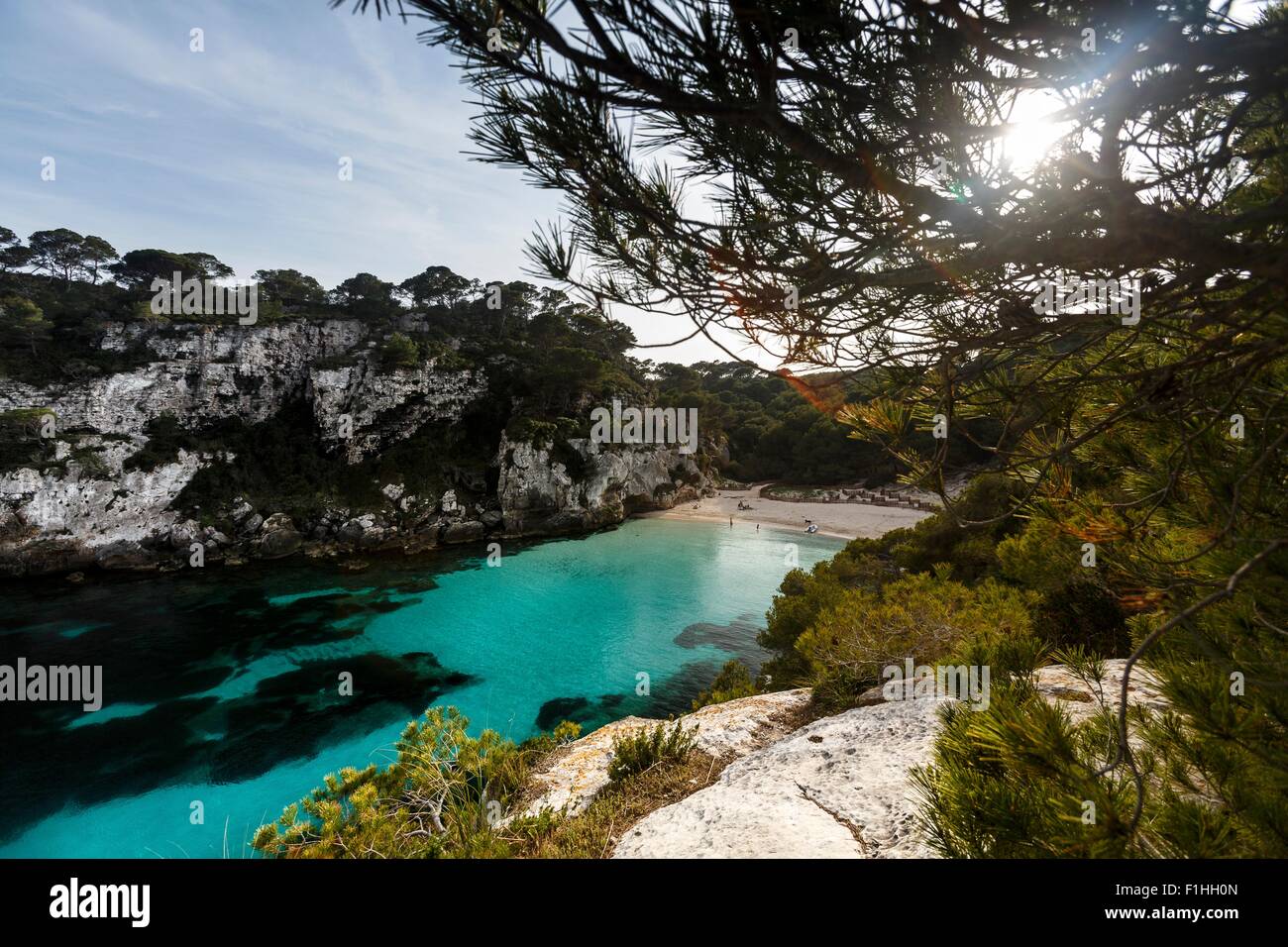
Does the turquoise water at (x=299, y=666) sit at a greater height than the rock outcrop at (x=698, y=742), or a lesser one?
lesser

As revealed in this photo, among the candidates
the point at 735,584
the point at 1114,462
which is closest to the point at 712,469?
the point at 735,584

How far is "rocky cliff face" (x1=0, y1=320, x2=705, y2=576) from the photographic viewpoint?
20438 millimetres

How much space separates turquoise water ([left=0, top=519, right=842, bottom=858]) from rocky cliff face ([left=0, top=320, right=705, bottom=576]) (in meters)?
3.00

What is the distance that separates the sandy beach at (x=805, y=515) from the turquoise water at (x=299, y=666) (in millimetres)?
5264

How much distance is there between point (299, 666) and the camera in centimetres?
1262

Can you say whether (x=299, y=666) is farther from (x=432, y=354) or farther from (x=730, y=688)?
(x=432, y=354)

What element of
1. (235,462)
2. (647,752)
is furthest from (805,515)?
(235,462)

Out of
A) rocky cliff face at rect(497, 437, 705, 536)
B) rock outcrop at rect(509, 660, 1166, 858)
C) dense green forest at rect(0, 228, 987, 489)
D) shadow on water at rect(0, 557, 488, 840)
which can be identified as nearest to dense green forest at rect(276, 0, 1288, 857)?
rock outcrop at rect(509, 660, 1166, 858)

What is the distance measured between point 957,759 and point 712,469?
39958mm

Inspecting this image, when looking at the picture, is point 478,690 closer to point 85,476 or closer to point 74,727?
point 74,727

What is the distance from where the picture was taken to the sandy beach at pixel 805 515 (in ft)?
86.1

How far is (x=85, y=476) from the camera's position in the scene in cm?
2078

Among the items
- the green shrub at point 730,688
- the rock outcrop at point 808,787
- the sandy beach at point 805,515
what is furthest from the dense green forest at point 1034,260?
the sandy beach at point 805,515

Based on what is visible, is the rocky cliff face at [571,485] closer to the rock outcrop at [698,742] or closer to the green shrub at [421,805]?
the rock outcrop at [698,742]
